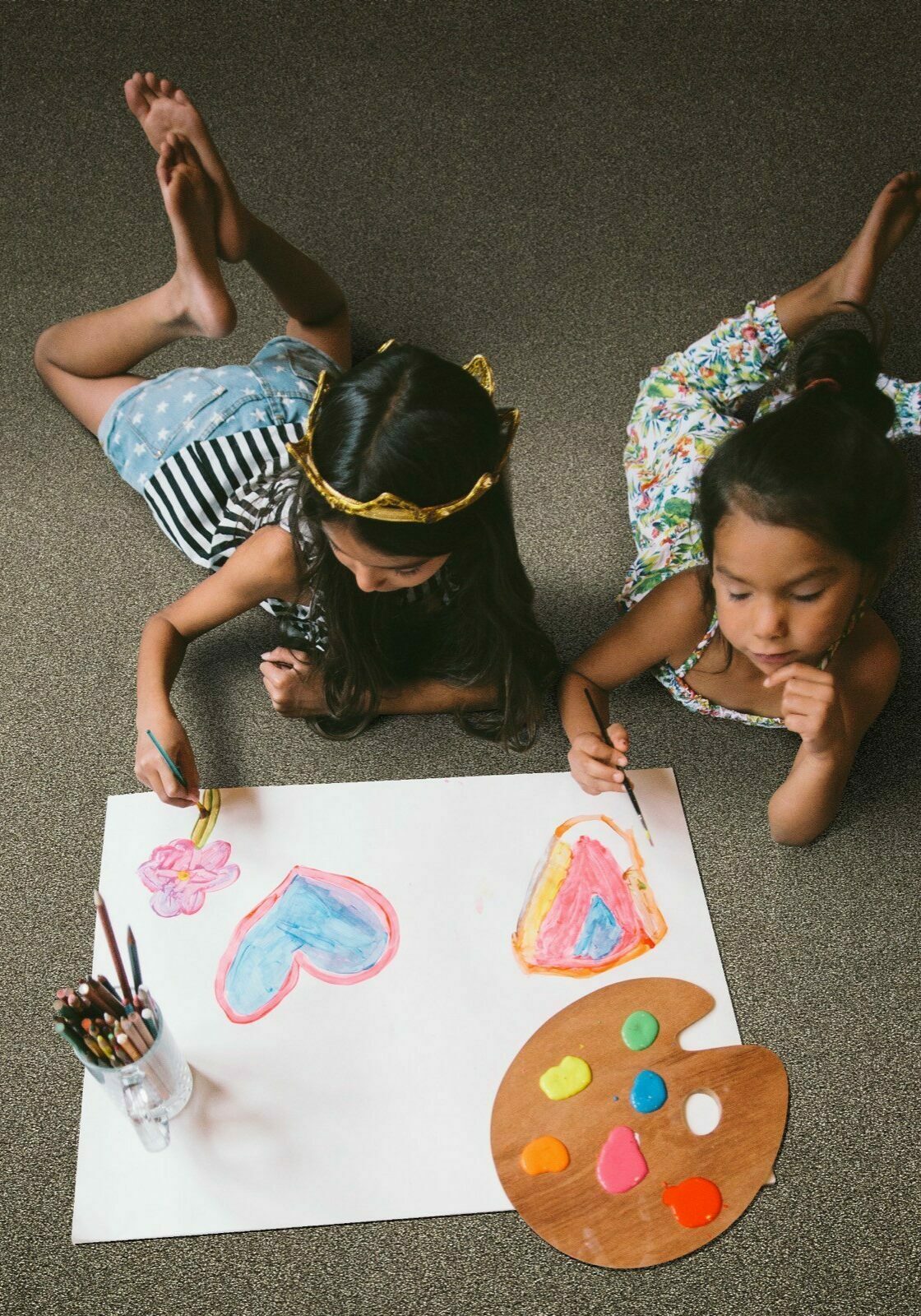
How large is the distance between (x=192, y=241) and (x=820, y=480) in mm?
774

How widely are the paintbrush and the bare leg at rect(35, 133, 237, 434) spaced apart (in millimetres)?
626

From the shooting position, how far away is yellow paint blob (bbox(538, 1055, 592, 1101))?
0.96 metres

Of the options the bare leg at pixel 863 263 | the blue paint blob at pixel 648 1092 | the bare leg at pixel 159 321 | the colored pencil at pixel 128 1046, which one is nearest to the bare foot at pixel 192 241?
the bare leg at pixel 159 321

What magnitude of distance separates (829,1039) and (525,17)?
1869mm

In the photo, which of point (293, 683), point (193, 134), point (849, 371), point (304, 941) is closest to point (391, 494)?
point (293, 683)

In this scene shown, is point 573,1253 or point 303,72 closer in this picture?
point 573,1253

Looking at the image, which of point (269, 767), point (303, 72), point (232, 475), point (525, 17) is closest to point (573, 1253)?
point (269, 767)

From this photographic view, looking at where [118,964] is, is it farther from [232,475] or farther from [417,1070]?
[232,475]

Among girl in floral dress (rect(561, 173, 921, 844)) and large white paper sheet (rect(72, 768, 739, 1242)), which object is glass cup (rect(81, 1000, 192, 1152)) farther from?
girl in floral dress (rect(561, 173, 921, 844))

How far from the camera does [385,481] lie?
2.98 feet

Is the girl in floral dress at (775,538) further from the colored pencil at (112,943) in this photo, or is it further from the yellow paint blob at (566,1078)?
the colored pencil at (112,943)

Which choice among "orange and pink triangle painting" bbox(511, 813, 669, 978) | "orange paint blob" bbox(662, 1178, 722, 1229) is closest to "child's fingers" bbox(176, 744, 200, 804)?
"orange and pink triangle painting" bbox(511, 813, 669, 978)

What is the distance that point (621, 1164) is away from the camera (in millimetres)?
924

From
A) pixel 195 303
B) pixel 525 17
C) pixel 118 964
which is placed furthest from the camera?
pixel 525 17
